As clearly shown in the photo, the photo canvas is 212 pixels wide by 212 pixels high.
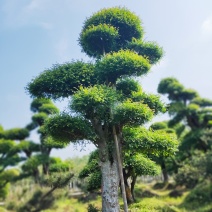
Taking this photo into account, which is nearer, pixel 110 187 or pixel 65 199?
pixel 110 187

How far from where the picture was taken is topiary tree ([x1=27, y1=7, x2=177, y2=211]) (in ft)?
31.8

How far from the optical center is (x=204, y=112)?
23734mm

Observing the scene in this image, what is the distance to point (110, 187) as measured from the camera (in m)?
9.86

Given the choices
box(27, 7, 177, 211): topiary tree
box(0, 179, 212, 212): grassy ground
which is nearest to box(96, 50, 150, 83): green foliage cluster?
box(27, 7, 177, 211): topiary tree

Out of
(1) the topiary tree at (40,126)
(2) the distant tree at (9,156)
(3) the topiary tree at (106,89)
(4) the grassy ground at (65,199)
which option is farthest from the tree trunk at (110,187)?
(2) the distant tree at (9,156)

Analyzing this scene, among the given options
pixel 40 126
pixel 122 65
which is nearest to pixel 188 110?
pixel 40 126

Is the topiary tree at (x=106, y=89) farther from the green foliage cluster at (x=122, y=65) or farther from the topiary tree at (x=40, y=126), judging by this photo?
the topiary tree at (x=40, y=126)

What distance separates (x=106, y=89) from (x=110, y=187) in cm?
338

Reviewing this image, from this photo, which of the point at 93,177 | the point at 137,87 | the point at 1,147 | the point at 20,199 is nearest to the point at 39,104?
the point at 1,147

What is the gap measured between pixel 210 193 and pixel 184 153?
320 inches

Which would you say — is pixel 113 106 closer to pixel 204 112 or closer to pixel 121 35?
pixel 121 35

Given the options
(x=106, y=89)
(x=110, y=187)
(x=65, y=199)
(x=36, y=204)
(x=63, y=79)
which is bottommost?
(x=36, y=204)

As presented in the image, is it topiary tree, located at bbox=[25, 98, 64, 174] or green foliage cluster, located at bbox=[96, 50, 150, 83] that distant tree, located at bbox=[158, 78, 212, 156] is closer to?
topiary tree, located at bbox=[25, 98, 64, 174]

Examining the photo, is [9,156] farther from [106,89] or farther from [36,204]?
[36,204]
